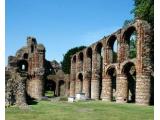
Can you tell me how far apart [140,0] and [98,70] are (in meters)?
8.62

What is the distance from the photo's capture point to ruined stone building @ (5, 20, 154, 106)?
907 inches

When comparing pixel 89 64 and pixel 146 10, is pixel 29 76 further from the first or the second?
pixel 146 10

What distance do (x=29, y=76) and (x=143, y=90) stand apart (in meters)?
16.1

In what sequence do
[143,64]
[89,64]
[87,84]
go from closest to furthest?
[143,64], [87,84], [89,64]

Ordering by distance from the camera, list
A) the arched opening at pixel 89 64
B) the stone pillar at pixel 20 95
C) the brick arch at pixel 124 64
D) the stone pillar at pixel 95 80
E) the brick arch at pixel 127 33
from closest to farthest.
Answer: the stone pillar at pixel 20 95 → the brick arch at pixel 124 64 → the brick arch at pixel 127 33 → the stone pillar at pixel 95 80 → the arched opening at pixel 89 64

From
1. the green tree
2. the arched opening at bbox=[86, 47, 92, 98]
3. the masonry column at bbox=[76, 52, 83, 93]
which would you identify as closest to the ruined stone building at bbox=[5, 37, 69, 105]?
the masonry column at bbox=[76, 52, 83, 93]

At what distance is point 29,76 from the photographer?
35438 millimetres

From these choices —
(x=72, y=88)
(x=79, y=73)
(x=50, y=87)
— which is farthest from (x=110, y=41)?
(x=50, y=87)

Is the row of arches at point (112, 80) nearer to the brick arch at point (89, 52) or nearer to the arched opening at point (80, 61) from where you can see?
the arched opening at point (80, 61)

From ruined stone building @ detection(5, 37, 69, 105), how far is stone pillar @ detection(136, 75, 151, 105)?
8140mm

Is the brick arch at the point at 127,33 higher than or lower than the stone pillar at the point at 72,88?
higher

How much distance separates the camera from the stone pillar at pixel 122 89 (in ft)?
87.2

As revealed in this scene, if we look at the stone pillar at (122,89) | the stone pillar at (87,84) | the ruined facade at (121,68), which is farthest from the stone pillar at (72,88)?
the stone pillar at (122,89)
